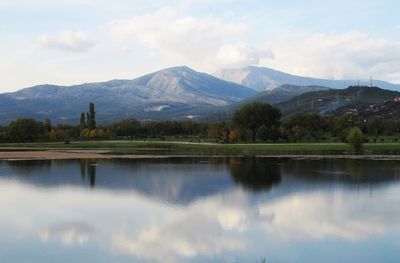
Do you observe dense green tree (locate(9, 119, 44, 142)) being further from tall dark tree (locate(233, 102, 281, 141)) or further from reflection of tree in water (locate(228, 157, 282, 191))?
reflection of tree in water (locate(228, 157, 282, 191))

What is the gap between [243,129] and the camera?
108250mm

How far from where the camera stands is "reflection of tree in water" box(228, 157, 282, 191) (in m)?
42.5

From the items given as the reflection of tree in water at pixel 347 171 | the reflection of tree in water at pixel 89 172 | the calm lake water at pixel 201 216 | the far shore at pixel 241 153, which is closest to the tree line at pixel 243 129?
the far shore at pixel 241 153

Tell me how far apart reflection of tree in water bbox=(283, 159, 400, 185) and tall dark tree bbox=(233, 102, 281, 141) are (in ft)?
150

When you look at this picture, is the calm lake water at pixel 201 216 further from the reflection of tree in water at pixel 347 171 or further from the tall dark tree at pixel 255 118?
the tall dark tree at pixel 255 118

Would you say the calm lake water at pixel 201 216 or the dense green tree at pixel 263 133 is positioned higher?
the dense green tree at pixel 263 133

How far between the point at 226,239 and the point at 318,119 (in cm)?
11033

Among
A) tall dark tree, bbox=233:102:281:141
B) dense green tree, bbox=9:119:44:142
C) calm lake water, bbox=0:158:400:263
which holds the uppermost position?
tall dark tree, bbox=233:102:281:141

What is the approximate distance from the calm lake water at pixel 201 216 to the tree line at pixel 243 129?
1888 inches

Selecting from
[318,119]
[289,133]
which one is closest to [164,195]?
[289,133]

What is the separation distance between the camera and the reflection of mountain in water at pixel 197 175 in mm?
40375

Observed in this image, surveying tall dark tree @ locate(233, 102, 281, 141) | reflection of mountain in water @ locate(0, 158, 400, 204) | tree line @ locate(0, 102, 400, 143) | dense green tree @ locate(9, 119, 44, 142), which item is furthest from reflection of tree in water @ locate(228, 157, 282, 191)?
dense green tree @ locate(9, 119, 44, 142)

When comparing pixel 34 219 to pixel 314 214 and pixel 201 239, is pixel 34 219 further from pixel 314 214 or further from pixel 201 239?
pixel 314 214

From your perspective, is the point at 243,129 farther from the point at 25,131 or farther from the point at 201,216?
the point at 201,216
